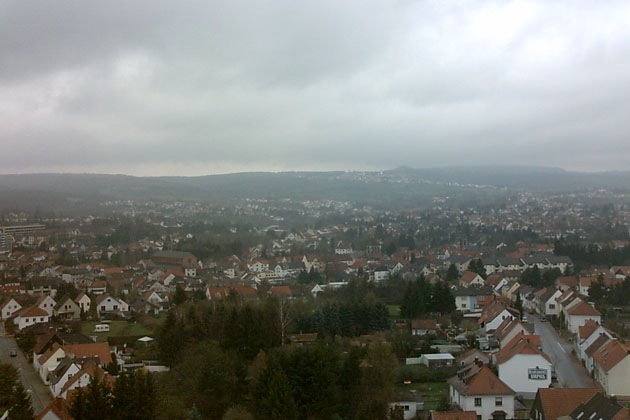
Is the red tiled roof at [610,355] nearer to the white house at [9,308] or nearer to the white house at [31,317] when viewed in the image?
the white house at [31,317]

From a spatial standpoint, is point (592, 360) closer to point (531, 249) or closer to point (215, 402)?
A: point (215, 402)

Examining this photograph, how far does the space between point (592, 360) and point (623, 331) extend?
5805 mm

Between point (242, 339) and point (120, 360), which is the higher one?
point (242, 339)

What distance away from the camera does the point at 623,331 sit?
22.8 m

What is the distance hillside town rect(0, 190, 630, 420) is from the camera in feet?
52.8

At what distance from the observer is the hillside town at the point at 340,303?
52.8ft

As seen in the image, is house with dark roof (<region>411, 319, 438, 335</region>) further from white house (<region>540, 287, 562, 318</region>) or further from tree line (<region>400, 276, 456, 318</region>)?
white house (<region>540, 287, 562, 318</region>)

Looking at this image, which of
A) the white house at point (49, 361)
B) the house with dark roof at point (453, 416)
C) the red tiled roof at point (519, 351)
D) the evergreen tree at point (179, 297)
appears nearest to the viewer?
the house with dark roof at point (453, 416)

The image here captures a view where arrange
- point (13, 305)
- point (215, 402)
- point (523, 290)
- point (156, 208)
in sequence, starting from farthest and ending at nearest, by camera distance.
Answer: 1. point (156, 208)
2. point (523, 290)
3. point (13, 305)
4. point (215, 402)

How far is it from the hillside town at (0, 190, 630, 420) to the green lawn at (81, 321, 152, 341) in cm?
13

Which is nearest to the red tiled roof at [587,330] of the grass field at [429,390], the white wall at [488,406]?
the grass field at [429,390]

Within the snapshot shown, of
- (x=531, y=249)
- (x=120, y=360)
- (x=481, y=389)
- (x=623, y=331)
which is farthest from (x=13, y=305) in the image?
(x=531, y=249)

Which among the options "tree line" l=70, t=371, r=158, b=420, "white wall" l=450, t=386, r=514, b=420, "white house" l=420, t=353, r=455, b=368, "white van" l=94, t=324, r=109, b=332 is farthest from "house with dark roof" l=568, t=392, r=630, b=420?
"white van" l=94, t=324, r=109, b=332

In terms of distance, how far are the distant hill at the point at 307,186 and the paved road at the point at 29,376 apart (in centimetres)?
2199
